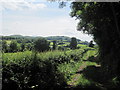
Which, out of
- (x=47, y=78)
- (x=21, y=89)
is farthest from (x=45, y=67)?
(x=21, y=89)

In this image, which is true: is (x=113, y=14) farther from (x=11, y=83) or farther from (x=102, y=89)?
(x=11, y=83)

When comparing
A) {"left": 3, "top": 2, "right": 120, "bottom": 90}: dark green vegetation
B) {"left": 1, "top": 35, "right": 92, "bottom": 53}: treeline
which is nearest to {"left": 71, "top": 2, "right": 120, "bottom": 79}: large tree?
{"left": 3, "top": 2, "right": 120, "bottom": 90}: dark green vegetation

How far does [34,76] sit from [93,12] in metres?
5.90

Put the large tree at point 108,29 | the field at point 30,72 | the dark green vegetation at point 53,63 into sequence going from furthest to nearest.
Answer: the large tree at point 108,29 < the dark green vegetation at point 53,63 < the field at point 30,72

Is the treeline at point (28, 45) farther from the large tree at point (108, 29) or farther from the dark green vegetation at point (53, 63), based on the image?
the large tree at point (108, 29)

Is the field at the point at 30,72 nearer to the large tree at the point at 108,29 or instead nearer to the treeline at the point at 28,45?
the treeline at the point at 28,45

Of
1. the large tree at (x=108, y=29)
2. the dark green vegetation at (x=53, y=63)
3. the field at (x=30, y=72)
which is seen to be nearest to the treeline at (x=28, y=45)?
the field at (x=30, y=72)

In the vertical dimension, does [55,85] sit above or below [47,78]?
below

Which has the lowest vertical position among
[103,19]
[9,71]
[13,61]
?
[9,71]

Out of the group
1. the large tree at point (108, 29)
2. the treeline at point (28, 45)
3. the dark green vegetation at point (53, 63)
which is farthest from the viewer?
the treeline at point (28, 45)

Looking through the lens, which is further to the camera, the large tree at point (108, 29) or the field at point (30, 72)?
the large tree at point (108, 29)

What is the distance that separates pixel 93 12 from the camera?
30.7 ft

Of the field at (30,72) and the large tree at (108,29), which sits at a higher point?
the large tree at (108,29)

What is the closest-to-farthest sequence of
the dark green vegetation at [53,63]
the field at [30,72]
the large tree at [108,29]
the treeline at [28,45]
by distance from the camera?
the field at [30,72] → the dark green vegetation at [53,63] → the large tree at [108,29] → the treeline at [28,45]
